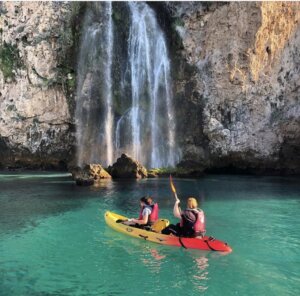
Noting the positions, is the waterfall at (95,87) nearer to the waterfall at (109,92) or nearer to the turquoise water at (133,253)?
the waterfall at (109,92)

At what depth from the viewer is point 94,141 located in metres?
46.4

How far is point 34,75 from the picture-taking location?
46500mm

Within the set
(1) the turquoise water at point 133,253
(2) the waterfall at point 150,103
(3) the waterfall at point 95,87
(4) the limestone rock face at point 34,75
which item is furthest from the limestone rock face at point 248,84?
(1) the turquoise water at point 133,253

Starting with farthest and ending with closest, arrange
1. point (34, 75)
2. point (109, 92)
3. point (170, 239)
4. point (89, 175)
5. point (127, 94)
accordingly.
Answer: point (34, 75), point (109, 92), point (127, 94), point (89, 175), point (170, 239)

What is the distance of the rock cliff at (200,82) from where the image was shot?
4097 centimetres

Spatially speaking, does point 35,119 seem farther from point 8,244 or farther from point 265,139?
point 8,244

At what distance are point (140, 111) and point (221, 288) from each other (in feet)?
114

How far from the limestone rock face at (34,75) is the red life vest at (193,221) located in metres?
34.9

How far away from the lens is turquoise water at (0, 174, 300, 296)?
11.0 meters

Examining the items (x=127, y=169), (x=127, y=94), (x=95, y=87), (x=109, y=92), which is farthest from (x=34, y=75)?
(x=127, y=169)

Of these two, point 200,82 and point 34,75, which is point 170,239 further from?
point 34,75

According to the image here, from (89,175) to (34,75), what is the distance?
17636 mm

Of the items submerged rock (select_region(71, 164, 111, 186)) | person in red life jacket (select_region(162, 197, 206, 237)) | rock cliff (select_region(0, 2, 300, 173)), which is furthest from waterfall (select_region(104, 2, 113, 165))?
person in red life jacket (select_region(162, 197, 206, 237))

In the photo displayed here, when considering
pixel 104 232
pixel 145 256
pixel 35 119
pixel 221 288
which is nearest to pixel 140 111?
pixel 35 119
